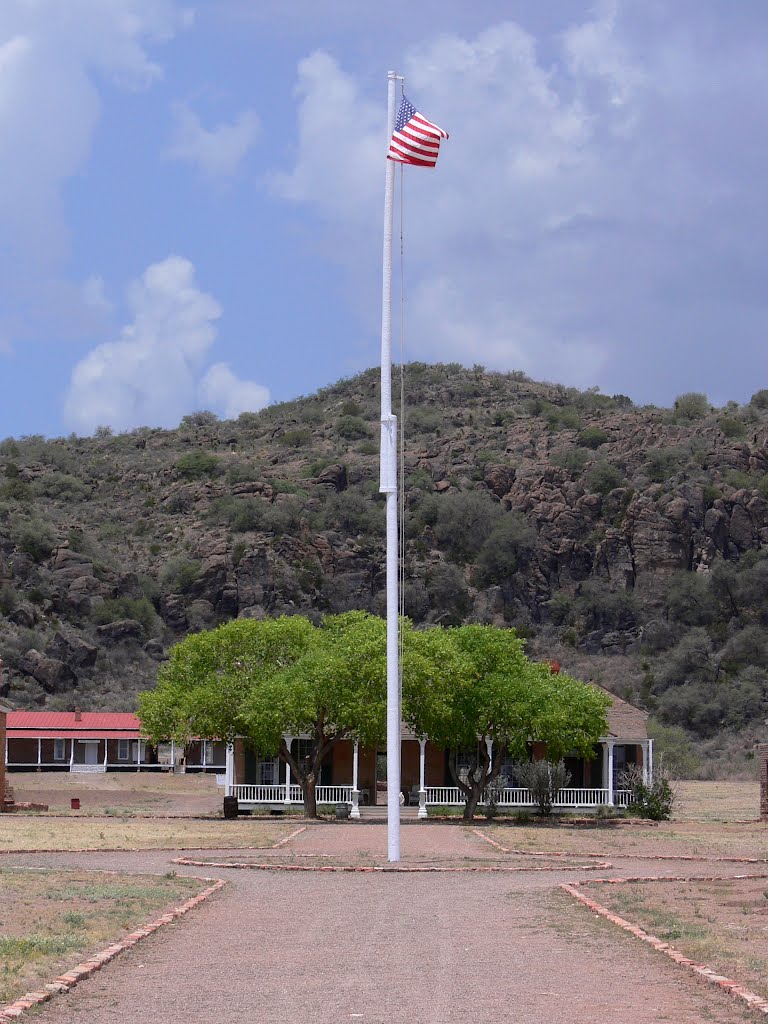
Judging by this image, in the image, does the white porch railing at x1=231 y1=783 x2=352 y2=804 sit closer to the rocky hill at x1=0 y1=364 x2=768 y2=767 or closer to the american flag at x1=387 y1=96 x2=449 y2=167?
the american flag at x1=387 y1=96 x2=449 y2=167

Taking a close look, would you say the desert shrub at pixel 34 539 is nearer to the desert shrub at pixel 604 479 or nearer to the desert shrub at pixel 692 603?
the desert shrub at pixel 604 479

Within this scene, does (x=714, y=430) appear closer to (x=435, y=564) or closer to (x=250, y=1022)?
(x=435, y=564)

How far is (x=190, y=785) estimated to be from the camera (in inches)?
2562

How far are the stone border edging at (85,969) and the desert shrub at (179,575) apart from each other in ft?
259

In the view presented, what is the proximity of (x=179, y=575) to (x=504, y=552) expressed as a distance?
23308 millimetres

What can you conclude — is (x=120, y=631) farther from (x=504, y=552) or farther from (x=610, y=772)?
(x=610, y=772)

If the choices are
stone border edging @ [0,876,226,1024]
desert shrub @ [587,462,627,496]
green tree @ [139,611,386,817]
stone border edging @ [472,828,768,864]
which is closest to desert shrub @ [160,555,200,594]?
desert shrub @ [587,462,627,496]

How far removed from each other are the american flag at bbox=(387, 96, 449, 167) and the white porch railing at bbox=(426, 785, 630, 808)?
2672 centimetres

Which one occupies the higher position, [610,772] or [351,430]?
[351,430]

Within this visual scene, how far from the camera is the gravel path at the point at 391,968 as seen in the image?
1066cm

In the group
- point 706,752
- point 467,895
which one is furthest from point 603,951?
point 706,752

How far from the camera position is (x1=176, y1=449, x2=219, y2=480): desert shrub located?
4584 inches

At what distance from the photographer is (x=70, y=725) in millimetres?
70375

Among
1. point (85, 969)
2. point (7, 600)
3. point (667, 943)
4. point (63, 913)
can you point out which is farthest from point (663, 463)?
point (85, 969)
